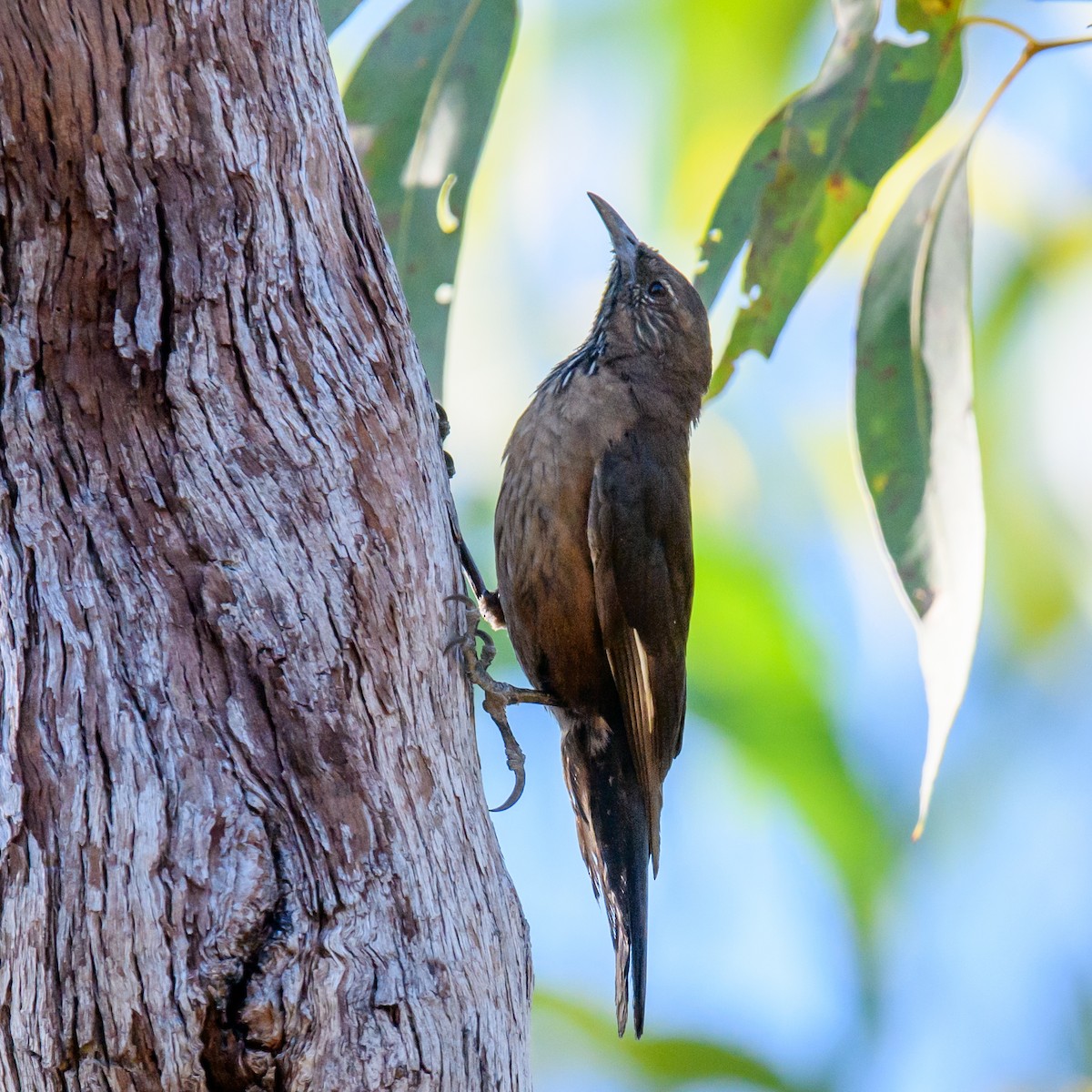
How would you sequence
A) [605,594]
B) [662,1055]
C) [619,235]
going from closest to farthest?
[605,594] < [619,235] < [662,1055]

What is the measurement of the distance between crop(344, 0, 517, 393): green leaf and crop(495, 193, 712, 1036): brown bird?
0.50 metres

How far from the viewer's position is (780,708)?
238 inches

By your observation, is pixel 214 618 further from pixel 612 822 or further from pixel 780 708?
pixel 780 708

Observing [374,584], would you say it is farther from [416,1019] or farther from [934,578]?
[934,578]

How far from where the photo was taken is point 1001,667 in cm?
645

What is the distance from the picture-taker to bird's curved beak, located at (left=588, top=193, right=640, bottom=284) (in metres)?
3.93

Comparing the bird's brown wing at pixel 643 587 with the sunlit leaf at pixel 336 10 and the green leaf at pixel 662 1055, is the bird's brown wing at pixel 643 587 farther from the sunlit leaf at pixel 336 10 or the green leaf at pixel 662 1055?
the green leaf at pixel 662 1055

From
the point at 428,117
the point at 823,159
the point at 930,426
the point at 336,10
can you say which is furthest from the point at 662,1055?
the point at 336,10

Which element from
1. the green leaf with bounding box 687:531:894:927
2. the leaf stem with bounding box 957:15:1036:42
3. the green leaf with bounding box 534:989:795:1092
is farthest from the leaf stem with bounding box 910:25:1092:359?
the green leaf with bounding box 534:989:795:1092

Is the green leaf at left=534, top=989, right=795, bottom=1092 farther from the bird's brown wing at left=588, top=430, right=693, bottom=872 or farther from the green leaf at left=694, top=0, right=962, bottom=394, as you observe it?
the green leaf at left=694, top=0, right=962, bottom=394

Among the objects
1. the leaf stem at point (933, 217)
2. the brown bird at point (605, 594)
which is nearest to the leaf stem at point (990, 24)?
the leaf stem at point (933, 217)

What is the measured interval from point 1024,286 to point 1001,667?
1.79m

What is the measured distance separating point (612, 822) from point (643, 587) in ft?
1.92

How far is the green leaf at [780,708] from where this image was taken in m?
6.02
